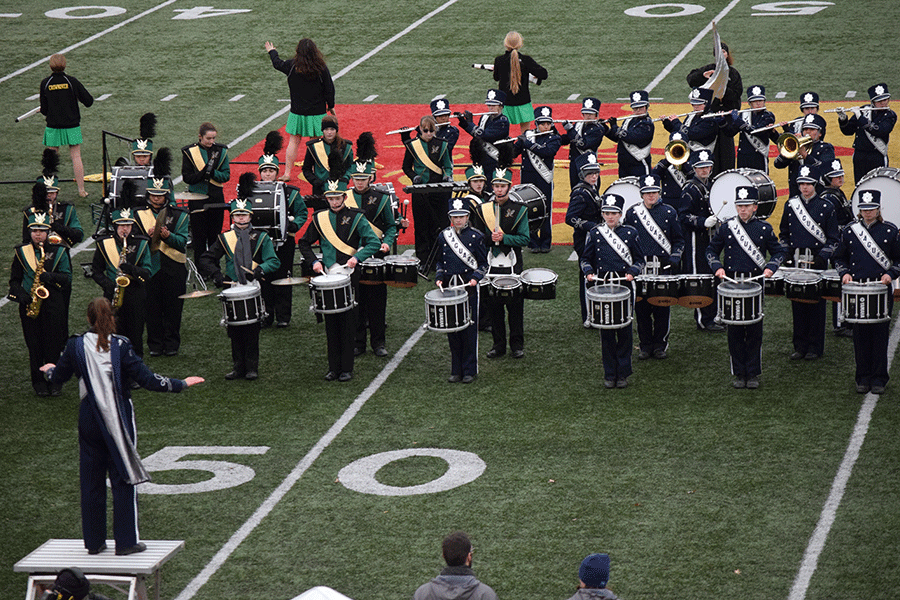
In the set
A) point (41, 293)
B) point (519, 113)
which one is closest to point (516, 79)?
point (519, 113)

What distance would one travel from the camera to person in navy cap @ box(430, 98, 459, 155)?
1537cm

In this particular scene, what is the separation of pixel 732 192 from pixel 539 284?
7.61ft

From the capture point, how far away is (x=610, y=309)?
1141 cm

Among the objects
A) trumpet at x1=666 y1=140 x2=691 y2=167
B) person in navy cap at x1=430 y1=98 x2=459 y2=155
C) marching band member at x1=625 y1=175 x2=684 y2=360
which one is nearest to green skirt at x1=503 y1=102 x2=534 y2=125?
person in navy cap at x1=430 y1=98 x2=459 y2=155

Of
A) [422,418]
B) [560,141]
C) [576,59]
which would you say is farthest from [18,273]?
[576,59]

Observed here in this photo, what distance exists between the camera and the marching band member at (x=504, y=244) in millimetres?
12359

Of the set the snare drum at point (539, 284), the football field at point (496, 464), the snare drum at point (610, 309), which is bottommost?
the football field at point (496, 464)

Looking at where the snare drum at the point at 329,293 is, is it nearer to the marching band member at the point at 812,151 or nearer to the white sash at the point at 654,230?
the white sash at the point at 654,230

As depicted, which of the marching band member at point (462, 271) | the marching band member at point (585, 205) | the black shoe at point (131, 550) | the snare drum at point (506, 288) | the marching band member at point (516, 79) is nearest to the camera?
the black shoe at point (131, 550)

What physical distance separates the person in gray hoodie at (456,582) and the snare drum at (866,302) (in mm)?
5495

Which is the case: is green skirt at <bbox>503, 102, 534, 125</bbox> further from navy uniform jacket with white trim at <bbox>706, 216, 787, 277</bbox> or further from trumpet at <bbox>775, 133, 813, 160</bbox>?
navy uniform jacket with white trim at <bbox>706, 216, 787, 277</bbox>

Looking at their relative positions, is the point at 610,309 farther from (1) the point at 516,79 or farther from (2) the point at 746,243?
(1) the point at 516,79

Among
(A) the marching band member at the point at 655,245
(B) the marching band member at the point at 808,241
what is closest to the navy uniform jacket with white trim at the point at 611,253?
(A) the marching band member at the point at 655,245

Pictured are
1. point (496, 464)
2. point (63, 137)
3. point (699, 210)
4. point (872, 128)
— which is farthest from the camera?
point (63, 137)
